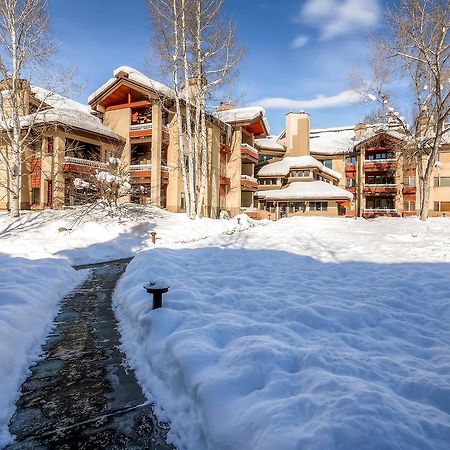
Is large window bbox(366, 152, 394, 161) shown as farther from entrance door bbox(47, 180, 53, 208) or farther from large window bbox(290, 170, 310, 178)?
entrance door bbox(47, 180, 53, 208)

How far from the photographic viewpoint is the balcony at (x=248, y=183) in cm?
3641

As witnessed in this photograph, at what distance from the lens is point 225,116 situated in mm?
37062

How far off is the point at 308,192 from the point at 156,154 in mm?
17454

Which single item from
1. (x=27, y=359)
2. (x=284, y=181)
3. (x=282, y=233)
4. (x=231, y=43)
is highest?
(x=231, y=43)

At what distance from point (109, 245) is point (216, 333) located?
42.0 feet

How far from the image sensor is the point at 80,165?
25.5m

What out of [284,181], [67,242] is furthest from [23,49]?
[284,181]

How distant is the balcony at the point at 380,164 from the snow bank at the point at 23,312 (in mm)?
36363

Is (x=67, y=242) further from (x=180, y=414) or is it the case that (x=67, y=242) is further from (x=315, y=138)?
(x=315, y=138)

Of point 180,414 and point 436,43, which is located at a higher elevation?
point 436,43

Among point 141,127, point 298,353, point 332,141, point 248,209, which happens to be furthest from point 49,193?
point 332,141

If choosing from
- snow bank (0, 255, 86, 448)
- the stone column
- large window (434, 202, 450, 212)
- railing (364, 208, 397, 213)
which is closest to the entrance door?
the stone column

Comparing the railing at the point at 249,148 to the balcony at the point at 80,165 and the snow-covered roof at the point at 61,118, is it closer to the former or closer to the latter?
the snow-covered roof at the point at 61,118

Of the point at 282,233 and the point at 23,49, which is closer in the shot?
the point at 282,233
